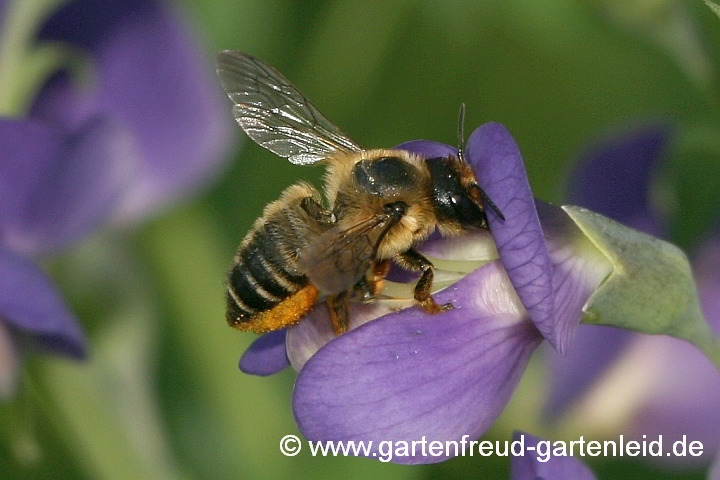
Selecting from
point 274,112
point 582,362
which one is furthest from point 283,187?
point 274,112

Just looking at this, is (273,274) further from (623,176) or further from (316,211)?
(623,176)

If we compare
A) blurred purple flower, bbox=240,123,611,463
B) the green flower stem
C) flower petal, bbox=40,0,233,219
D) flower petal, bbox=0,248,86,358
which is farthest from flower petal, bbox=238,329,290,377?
flower petal, bbox=40,0,233,219

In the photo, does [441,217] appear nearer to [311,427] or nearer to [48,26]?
[311,427]

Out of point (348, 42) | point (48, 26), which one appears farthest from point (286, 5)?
point (48, 26)

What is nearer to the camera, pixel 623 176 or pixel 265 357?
pixel 265 357

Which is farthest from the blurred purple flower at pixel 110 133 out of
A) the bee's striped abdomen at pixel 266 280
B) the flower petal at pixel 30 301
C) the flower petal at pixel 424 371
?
the flower petal at pixel 424 371

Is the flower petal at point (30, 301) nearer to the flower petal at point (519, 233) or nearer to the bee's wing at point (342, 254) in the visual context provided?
the bee's wing at point (342, 254)

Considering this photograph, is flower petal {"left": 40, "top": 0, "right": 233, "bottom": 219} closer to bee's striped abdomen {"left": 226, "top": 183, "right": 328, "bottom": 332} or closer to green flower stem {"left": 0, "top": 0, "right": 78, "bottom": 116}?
green flower stem {"left": 0, "top": 0, "right": 78, "bottom": 116}
